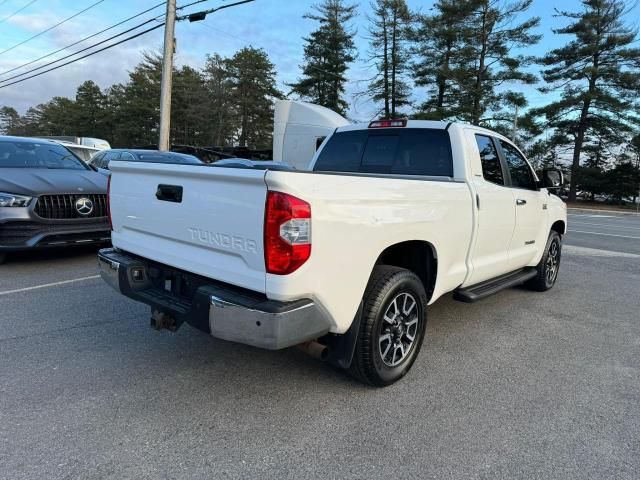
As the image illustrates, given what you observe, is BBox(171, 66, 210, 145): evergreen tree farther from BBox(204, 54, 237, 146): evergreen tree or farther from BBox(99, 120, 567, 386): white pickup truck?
BBox(99, 120, 567, 386): white pickup truck

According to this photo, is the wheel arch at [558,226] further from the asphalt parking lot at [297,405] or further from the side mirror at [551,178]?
the asphalt parking lot at [297,405]

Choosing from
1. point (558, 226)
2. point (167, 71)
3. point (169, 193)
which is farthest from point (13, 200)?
point (167, 71)

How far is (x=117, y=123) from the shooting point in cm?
6153

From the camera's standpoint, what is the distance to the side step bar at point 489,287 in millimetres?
4020

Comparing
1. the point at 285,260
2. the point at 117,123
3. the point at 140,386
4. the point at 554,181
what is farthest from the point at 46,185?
the point at 117,123

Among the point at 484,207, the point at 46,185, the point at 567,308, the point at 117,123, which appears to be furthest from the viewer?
the point at 117,123

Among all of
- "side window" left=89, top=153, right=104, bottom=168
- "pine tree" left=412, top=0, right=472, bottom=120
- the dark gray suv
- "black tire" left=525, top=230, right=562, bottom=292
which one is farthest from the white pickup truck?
"pine tree" left=412, top=0, right=472, bottom=120

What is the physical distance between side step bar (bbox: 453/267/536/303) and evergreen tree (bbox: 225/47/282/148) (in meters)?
44.9

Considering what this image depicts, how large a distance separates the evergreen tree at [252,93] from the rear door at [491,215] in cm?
4515

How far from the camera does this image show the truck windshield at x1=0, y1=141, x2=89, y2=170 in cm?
667

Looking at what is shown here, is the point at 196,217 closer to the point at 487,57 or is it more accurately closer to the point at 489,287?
the point at 489,287

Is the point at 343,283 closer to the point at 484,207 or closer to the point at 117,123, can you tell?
the point at 484,207

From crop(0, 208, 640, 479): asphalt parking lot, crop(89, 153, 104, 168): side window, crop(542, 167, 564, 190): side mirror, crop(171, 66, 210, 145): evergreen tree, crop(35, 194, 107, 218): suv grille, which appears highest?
crop(171, 66, 210, 145): evergreen tree

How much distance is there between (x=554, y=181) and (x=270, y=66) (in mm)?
46733
